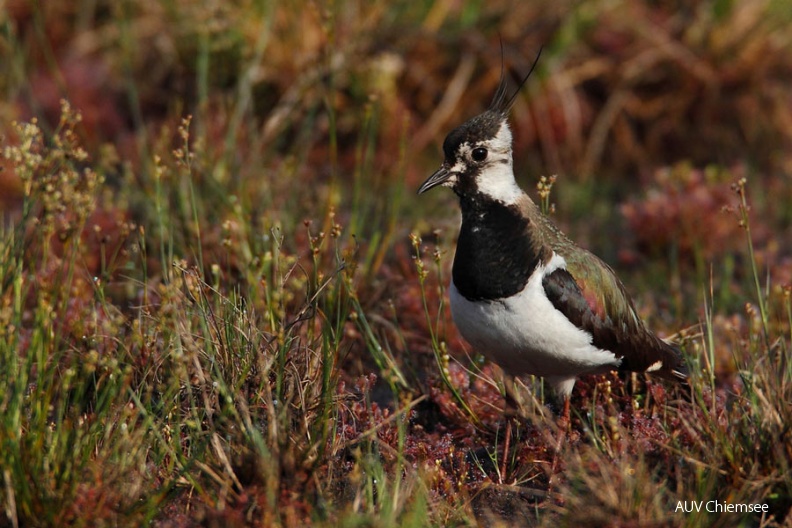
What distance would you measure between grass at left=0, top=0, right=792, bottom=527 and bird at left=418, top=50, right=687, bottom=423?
0.17 meters

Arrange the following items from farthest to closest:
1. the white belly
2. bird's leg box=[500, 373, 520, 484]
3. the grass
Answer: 1. bird's leg box=[500, 373, 520, 484]
2. the white belly
3. the grass

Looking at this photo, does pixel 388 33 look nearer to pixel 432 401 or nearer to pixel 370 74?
pixel 370 74

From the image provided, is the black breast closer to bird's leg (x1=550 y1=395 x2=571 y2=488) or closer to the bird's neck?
the bird's neck

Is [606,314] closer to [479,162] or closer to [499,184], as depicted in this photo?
[499,184]

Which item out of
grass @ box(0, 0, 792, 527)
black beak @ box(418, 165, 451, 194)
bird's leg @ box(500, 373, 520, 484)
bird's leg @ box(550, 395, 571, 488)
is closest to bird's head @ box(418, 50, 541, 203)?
black beak @ box(418, 165, 451, 194)

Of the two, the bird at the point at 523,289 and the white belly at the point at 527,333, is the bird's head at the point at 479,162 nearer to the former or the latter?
the bird at the point at 523,289

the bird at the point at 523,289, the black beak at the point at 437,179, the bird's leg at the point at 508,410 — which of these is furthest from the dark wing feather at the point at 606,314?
the black beak at the point at 437,179

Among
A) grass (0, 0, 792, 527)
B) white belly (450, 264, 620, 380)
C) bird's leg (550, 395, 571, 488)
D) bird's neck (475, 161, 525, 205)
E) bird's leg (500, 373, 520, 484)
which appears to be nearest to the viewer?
grass (0, 0, 792, 527)

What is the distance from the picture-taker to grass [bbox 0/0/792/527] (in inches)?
122

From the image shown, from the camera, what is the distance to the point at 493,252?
3688 mm

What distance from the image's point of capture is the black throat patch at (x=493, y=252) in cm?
360

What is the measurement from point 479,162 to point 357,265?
2.15 ft

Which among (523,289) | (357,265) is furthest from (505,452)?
(357,265)

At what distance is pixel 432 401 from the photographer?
4234 millimetres
